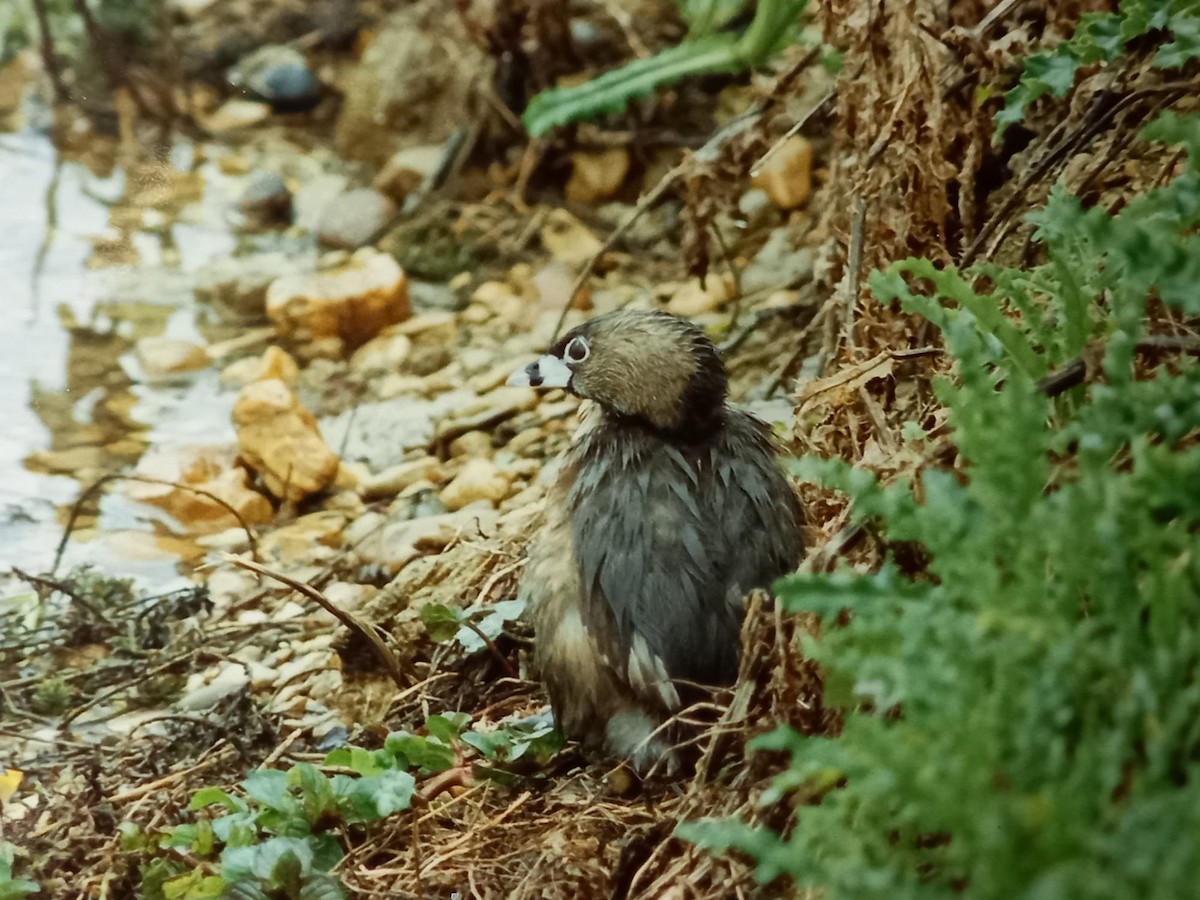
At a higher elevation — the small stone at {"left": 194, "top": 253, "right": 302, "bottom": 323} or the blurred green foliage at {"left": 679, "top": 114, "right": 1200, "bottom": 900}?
the blurred green foliage at {"left": 679, "top": 114, "right": 1200, "bottom": 900}

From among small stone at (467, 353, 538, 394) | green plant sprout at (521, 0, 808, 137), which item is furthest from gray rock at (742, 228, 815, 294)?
small stone at (467, 353, 538, 394)

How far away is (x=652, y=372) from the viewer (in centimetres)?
208

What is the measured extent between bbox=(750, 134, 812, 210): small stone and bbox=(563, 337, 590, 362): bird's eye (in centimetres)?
161

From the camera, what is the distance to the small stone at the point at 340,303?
11.8 feet

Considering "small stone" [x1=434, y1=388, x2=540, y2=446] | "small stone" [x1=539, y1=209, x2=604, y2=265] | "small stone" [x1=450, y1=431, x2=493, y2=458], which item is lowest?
"small stone" [x1=450, y1=431, x2=493, y2=458]

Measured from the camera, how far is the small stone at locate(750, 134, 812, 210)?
11.9 feet

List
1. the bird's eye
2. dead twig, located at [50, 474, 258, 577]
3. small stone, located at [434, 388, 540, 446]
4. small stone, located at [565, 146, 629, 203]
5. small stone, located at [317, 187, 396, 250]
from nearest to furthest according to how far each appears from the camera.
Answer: the bird's eye < dead twig, located at [50, 474, 258, 577] < small stone, located at [434, 388, 540, 446] < small stone, located at [317, 187, 396, 250] < small stone, located at [565, 146, 629, 203]

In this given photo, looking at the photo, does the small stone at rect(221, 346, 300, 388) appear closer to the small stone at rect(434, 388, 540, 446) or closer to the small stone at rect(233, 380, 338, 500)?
the small stone at rect(233, 380, 338, 500)

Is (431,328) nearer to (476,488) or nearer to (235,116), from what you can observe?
(476,488)

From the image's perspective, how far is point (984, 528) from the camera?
1.18 meters

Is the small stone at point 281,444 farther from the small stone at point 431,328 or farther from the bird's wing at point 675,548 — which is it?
the bird's wing at point 675,548

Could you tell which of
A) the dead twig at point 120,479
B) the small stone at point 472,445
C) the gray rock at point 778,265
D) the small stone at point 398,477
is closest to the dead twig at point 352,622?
the dead twig at point 120,479

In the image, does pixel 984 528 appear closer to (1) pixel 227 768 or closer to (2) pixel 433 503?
(1) pixel 227 768

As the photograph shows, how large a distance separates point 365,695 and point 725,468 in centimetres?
88
